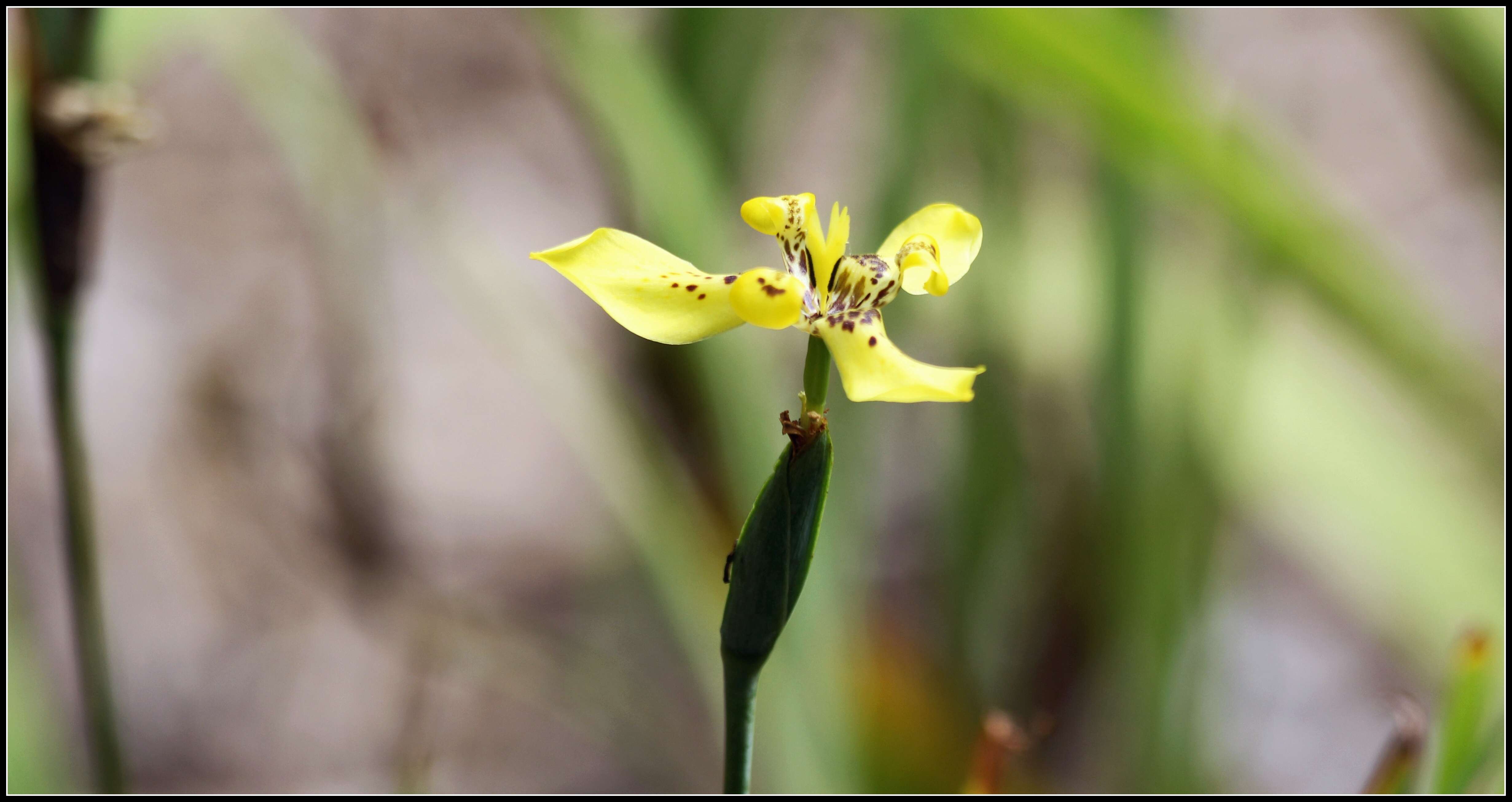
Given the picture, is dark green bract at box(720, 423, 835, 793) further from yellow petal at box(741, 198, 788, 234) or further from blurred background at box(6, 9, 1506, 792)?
blurred background at box(6, 9, 1506, 792)

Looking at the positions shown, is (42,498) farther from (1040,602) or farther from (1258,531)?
(1258,531)

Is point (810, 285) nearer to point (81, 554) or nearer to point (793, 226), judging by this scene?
point (793, 226)

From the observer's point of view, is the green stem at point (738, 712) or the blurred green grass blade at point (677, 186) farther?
the blurred green grass blade at point (677, 186)

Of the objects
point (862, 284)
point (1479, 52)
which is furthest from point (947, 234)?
point (1479, 52)

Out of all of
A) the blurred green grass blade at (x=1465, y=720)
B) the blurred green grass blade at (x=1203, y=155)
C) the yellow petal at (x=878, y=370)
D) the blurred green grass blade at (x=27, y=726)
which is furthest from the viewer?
the blurred green grass blade at (x=1203, y=155)

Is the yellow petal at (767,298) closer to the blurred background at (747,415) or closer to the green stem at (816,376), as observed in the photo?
the green stem at (816,376)

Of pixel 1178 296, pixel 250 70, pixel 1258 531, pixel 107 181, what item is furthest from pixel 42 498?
pixel 1258 531

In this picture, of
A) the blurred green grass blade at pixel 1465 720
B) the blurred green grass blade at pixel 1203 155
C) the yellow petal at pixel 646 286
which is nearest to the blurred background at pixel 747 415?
the blurred green grass blade at pixel 1203 155
